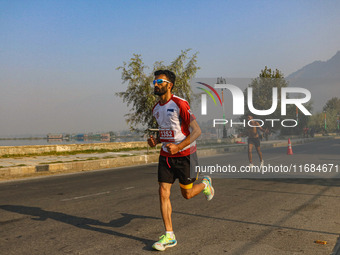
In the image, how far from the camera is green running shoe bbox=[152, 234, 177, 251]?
4.32m

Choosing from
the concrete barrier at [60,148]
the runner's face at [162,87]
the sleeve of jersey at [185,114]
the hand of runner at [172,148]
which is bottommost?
the concrete barrier at [60,148]

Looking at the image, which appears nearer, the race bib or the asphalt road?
the asphalt road

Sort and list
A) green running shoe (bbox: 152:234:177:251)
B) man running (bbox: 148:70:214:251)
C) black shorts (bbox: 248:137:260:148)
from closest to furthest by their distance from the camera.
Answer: green running shoe (bbox: 152:234:177:251)
man running (bbox: 148:70:214:251)
black shorts (bbox: 248:137:260:148)

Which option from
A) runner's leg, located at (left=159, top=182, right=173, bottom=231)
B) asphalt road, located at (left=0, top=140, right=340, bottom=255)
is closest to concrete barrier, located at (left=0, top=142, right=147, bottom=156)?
asphalt road, located at (left=0, top=140, right=340, bottom=255)

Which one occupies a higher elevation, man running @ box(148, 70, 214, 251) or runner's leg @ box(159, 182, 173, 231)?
man running @ box(148, 70, 214, 251)

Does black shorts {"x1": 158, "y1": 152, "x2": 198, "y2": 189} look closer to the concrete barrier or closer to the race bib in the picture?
the race bib

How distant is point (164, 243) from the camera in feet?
14.4

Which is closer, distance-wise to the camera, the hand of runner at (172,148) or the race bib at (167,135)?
the hand of runner at (172,148)

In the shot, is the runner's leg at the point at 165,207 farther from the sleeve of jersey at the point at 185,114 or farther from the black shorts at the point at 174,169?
the sleeve of jersey at the point at 185,114

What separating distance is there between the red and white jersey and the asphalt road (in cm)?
125

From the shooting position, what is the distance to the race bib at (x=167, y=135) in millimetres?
4750

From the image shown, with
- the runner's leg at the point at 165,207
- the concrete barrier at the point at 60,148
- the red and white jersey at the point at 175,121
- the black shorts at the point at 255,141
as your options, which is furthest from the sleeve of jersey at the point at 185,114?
the concrete barrier at the point at 60,148

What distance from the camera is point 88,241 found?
4723mm

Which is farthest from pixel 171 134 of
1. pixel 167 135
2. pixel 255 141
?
pixel 255 141
